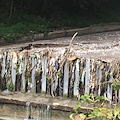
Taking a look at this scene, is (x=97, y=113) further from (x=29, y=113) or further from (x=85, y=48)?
(x=85, y=48)

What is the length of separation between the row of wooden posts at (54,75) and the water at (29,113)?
0.27m

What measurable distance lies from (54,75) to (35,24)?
460 centimetres

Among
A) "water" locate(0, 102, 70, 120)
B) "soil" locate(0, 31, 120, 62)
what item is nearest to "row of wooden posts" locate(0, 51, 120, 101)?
"water" locate(0, 102, 70, 120)

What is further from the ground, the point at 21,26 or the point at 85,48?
the point at 21,26

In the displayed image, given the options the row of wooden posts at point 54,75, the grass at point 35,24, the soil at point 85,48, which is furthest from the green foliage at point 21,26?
the row of wooden posts at point 54,75

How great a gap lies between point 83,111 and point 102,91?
0.37 metres

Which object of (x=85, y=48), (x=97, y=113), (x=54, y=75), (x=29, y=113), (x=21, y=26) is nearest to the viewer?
(x=97, y=113)

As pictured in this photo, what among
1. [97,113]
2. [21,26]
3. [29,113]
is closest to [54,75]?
[29,113]

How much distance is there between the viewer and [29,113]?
9.53 ft

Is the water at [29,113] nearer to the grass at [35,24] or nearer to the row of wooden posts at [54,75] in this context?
the row of wooden posts at [54,75]

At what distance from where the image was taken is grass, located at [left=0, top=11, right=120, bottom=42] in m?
6.39

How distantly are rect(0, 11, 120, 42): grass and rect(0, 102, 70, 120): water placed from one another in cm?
330

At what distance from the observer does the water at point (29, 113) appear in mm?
2822

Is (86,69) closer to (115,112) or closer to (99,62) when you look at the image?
(99,62)
